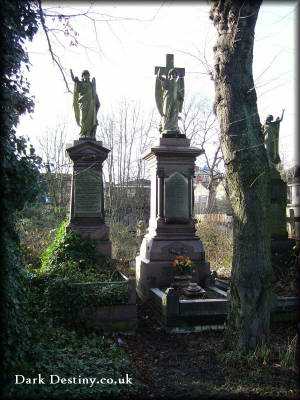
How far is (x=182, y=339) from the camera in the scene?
674 centimetres

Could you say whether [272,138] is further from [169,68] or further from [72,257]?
[72,257]

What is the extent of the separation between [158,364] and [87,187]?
224 inches

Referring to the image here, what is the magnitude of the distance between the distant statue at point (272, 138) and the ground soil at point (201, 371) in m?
5.94

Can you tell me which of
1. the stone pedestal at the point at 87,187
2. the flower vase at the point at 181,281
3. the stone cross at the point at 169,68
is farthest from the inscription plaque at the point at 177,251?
the stone cross at the point at 169,68

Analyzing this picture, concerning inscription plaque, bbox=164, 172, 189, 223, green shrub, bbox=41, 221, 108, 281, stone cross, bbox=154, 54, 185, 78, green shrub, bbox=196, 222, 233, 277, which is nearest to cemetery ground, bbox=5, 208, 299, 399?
green shrub, bbox=41, 221, 108, 281

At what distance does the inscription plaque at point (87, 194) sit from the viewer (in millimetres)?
10008

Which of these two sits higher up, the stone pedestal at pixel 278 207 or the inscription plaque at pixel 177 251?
the stone pedestal at pixel 278 207

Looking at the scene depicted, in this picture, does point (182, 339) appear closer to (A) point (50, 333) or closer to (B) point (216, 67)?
(A) point (50, 333)

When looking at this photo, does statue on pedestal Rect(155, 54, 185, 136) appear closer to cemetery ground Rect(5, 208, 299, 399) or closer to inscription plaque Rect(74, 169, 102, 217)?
inscription plaque Rect(74, 169, 102, 217)

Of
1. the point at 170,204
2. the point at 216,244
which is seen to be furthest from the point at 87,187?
the point at 216,244

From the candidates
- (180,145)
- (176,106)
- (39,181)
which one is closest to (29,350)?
(39,181)

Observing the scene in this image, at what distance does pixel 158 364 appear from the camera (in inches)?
216

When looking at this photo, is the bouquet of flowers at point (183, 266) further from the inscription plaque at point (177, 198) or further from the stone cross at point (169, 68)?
the stone cross at point (169, 68)

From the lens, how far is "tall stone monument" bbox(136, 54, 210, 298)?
30.2ft
